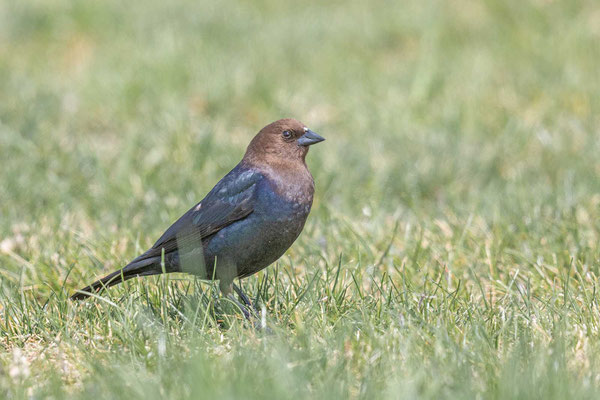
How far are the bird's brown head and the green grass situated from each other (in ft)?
1.79

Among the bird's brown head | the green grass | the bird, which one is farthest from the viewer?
the bird's brown head

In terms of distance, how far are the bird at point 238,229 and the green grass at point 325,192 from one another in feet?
0.40

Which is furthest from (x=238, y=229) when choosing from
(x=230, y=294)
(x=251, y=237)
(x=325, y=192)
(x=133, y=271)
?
(x=325, y=192)

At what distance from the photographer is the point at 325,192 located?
584 cm

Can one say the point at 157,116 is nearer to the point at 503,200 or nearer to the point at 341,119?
the point at 341,119

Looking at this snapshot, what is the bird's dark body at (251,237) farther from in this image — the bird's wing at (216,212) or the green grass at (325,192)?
the green grass at (325,192)

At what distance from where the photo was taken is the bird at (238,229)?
3771 mm

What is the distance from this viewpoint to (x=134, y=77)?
737 centimetres

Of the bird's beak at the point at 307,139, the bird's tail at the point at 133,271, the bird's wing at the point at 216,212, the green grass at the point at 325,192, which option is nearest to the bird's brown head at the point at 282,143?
the bird's beak at the point at 307,139

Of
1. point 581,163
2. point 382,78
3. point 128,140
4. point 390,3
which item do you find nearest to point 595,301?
point 581,163

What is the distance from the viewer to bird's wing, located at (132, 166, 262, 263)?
387 cm

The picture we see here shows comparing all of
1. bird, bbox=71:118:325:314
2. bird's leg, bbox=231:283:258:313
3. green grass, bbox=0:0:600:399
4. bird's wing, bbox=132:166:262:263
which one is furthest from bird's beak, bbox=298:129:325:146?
bird's leg, bbox=231:283:258:313

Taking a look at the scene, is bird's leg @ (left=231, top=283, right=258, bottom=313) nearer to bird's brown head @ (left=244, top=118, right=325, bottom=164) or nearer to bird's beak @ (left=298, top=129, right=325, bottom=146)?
bird's brown head @ (left=244, top=118, right=325, bottom=164)

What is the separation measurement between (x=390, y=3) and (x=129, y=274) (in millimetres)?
6320
